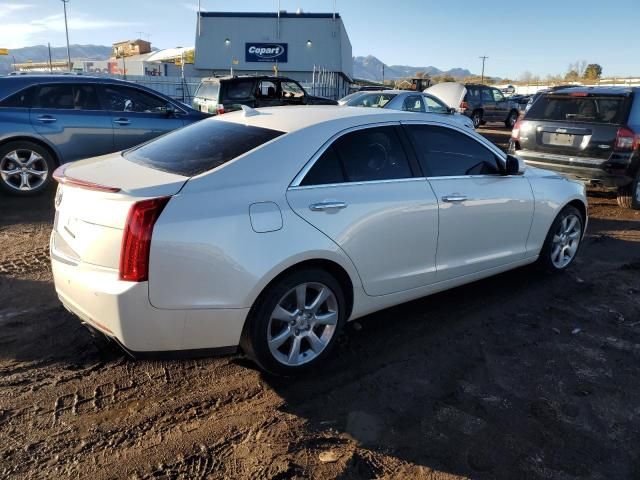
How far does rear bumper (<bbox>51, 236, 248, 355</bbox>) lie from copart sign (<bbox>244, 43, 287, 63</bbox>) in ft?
122

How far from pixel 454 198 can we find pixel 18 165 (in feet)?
20.0

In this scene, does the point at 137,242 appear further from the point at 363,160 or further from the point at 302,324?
the point at 363,160

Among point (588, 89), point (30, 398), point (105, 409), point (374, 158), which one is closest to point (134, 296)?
point (105, 409)

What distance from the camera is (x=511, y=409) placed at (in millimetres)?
3145

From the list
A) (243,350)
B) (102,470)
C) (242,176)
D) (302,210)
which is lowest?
(102,470)

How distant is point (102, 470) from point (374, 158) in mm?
2425

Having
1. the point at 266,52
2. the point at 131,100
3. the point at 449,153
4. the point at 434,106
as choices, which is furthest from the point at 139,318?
the point at 266,52

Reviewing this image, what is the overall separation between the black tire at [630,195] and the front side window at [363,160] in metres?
5.68

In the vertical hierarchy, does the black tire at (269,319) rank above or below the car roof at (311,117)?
below

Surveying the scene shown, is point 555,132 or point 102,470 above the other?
point 555,132

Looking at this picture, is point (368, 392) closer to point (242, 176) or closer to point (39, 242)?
point (242, 176)

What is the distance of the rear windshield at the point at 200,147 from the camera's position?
327 cm

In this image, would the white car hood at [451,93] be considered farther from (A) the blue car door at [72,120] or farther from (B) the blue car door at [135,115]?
(A) the blue car door at [72,120]

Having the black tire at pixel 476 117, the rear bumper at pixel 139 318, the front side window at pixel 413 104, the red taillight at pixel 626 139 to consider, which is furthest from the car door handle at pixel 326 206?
the black tire at pixel 476 117
